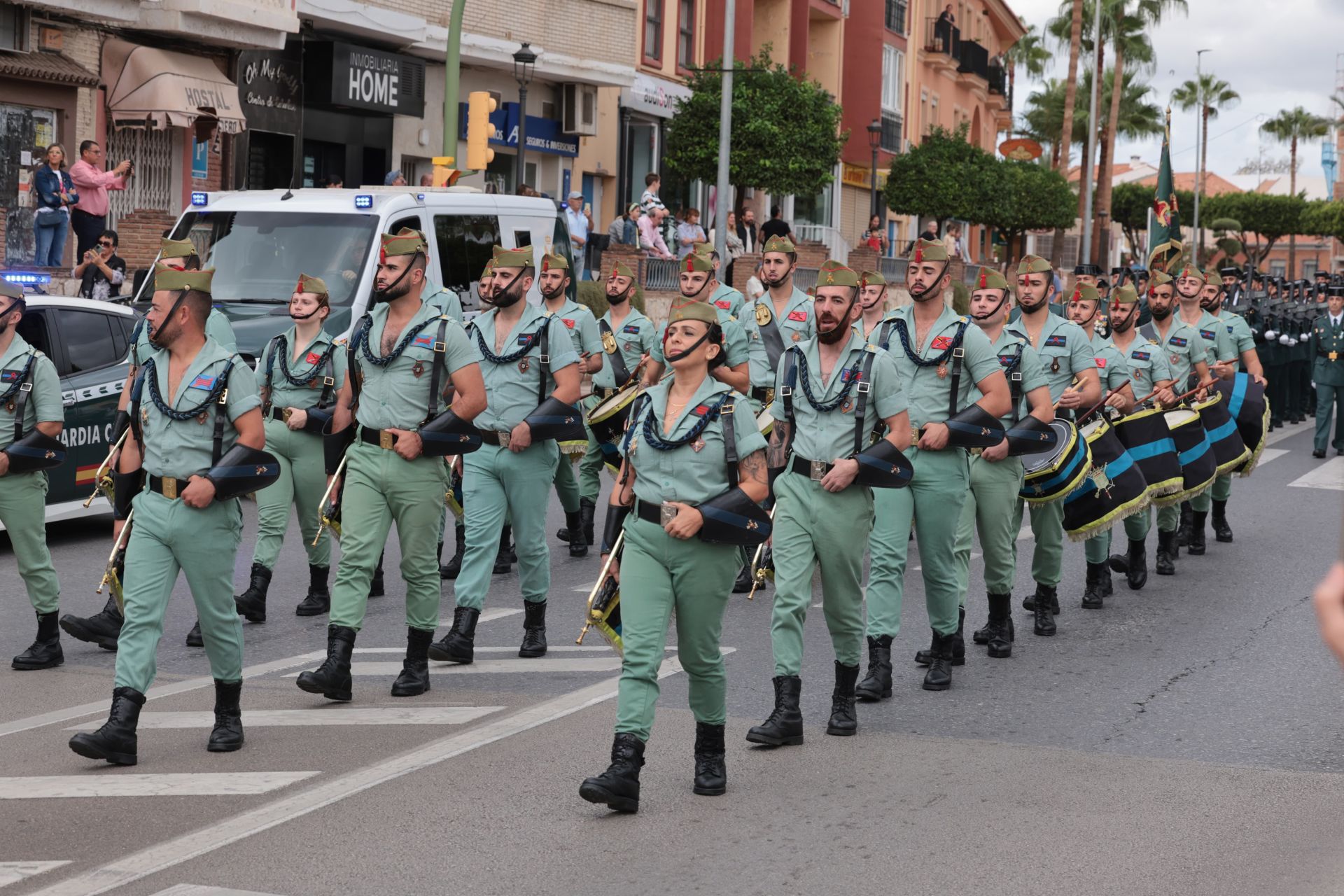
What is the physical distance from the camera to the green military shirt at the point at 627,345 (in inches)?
499

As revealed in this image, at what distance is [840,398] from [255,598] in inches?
159

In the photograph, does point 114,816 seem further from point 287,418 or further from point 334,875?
point 287,418

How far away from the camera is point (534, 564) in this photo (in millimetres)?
9117

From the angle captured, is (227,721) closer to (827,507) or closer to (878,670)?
(827,507)

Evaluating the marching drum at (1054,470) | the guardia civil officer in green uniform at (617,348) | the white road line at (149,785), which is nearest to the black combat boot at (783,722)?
the white road line at (149,785)

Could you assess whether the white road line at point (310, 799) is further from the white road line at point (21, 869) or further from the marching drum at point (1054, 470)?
the marching drum at point (1054, 470)

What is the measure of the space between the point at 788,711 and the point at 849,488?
0.94m

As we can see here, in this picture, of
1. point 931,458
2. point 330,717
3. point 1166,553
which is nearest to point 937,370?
point 931,458

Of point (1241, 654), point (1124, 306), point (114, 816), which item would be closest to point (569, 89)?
point (1124, 306)

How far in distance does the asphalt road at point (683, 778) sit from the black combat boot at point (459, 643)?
11 cm

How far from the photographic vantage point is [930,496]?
843 centimetres

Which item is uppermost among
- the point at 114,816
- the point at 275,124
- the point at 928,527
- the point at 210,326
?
the point at 275,124

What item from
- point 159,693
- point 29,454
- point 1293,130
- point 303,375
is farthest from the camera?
point 1293,130

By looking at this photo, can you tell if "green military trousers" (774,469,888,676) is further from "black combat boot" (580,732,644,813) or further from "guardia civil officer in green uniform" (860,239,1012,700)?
"black combat boot" (580,732,644,813)
